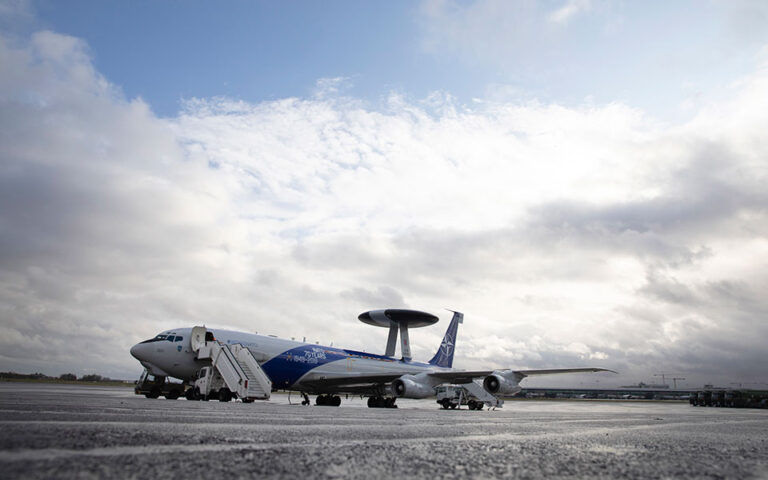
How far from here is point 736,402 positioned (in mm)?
51062

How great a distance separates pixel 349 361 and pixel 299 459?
2629 cm

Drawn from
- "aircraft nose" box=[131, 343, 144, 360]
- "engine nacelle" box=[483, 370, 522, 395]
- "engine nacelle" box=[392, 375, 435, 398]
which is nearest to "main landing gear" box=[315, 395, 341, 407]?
"engine nacelle" box=[392, 375, 435, 398]

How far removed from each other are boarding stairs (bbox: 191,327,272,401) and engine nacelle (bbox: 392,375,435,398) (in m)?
8.06

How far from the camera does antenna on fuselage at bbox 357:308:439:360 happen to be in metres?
42.9

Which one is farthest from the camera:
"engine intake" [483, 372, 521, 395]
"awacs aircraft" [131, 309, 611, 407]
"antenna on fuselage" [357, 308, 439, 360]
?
"antenna on fuselage" [357, 308, 439, 360]

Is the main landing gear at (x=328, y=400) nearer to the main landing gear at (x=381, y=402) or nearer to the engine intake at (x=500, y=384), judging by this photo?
the main landing gear at (x=381, y=402)

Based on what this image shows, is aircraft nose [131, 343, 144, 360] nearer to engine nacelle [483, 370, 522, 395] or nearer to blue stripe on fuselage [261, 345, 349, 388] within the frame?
blue stripe on fuselage [261, 345, 349, 388]

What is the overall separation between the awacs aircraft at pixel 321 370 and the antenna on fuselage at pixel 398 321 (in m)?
9.55

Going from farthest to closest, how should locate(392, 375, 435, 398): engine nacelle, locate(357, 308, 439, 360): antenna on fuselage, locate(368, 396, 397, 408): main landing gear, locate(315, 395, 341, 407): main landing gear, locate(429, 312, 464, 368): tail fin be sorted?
1. locate(357, 308, 439, 360): antenna on fuselage
2. locate(429, 312, 464, 368): tail fin
3. locate(368, 396, 397, 408): main landing gear
4. locate(315, 395, 341, 407): main landing gear
5. locate(392, 375, 435, 398): engine nacelle

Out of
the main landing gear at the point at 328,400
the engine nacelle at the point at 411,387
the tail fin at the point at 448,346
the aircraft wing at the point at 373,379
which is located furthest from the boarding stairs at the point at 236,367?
the tail fin at the point at 448,346

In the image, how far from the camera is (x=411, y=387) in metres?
25.2

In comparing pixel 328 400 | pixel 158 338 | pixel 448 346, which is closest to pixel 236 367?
pixel 158 338

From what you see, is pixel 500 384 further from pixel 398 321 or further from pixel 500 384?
pixel 398 321

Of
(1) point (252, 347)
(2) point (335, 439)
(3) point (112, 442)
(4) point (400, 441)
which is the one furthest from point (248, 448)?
(1) point (252, 347)
